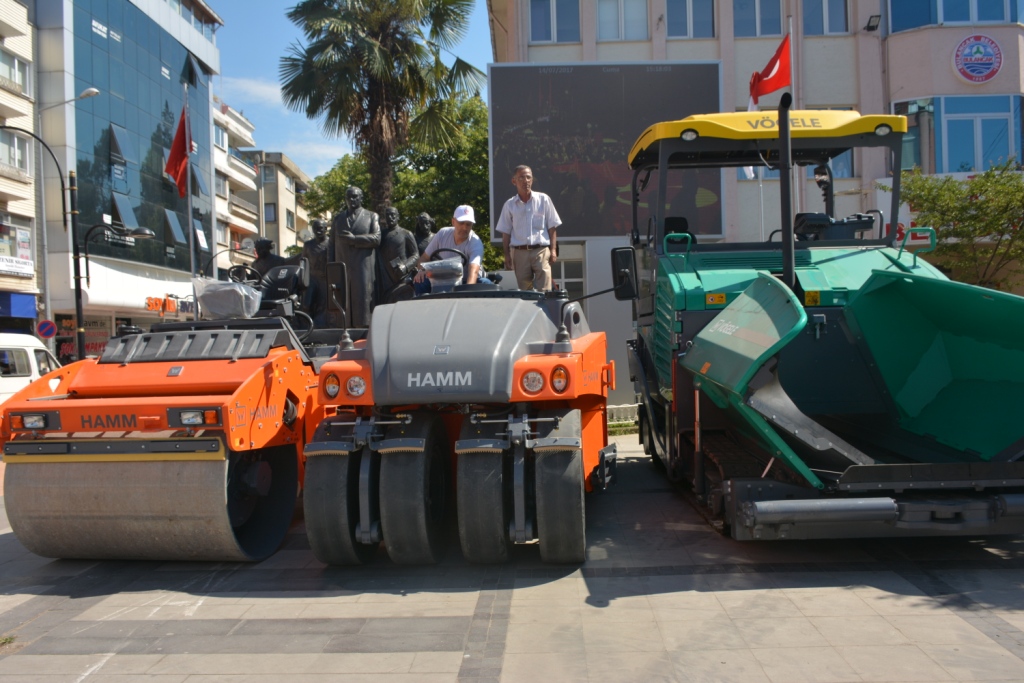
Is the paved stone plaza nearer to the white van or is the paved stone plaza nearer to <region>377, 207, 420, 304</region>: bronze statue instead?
<region>377, 207, 420, 304</region>: bronze statue

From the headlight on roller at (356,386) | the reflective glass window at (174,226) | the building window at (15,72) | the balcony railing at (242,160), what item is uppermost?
the balcony railing at (242,160)

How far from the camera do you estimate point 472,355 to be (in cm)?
477

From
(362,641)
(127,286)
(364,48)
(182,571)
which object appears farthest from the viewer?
(127,286)

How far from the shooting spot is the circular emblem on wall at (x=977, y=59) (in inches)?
746

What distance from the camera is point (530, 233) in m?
8.16

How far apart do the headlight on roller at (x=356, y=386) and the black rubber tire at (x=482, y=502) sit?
0.72 m

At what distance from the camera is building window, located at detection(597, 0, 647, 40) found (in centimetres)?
2055

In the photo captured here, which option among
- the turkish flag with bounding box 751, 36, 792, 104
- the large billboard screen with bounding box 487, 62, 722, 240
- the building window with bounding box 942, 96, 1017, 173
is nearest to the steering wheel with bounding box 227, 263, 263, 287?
the large billboard screen with bounding box 487, 62, 722, 240

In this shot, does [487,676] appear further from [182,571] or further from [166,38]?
[166,38]

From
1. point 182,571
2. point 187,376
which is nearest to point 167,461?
point 187,376

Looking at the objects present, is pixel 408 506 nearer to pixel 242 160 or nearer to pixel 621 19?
pixel 621 19

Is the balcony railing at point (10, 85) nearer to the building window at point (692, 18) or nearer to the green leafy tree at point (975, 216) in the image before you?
the building window at point (692, 18)

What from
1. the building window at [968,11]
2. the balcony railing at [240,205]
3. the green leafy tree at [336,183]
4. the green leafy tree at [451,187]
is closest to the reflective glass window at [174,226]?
the green leafy tree at [336,183]

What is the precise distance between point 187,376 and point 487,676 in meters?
2.80
